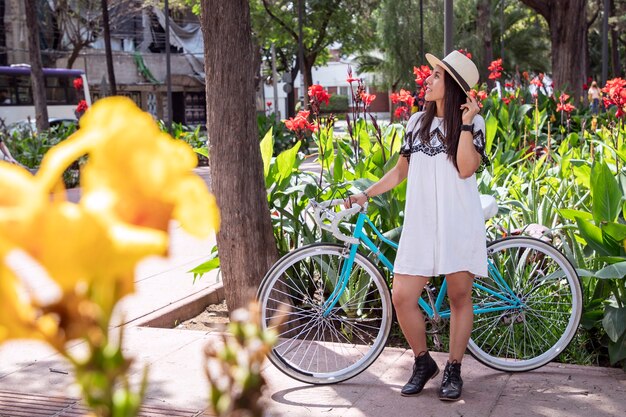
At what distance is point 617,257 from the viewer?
15.2 feet

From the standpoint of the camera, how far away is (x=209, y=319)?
634 cm

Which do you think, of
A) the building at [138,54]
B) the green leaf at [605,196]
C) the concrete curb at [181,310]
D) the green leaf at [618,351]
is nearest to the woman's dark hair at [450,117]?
the green leaf at [605,196]

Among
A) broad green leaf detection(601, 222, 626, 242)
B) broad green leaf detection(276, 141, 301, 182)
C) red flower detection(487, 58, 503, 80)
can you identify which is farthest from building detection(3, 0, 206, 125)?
broad green leaf detection(601, 222, 626, 242)

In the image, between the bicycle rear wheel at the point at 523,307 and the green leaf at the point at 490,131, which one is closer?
the bicycle rear wheel at the point at 523,307

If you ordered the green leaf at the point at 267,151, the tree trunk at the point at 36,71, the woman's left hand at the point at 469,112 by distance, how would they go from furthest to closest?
1. the tree trunk at the point at 36,71
2. the green leaf at the point at 267,151
3. the woman's left hand at the point at 469,112

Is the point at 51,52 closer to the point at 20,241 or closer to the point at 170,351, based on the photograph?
the point at 170,351

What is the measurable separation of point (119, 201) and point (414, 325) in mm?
3907

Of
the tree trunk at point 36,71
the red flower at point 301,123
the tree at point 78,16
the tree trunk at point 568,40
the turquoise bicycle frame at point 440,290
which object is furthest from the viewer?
the tree at point 78,16

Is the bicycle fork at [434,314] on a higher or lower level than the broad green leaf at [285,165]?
lower

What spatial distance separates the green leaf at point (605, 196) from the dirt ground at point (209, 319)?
2502mm

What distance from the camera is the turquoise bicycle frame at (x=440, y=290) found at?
15.6 feet

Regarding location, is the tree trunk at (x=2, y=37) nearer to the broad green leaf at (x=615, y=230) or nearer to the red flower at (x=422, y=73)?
the red flower at (x=422, y=73)

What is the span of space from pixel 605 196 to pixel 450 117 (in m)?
1.22

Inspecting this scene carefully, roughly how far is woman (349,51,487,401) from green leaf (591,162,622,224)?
0.90 meters
